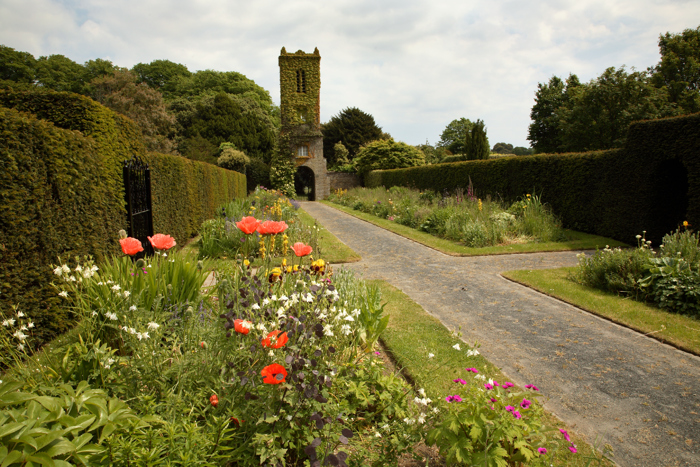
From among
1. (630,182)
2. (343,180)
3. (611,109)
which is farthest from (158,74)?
(630,182)

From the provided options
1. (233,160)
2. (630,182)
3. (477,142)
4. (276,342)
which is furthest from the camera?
(233,160)

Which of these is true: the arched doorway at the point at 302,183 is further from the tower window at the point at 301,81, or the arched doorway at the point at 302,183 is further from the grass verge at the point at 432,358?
the grass verge at the point at 432,358

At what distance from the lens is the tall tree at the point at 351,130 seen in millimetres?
41219

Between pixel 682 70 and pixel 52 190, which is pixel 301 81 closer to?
pixel 682 70

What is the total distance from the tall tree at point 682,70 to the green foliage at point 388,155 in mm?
17660

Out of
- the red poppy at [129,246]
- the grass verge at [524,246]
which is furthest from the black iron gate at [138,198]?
the grass verge at [524,246]

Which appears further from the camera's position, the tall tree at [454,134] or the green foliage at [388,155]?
the tall tree at [454,134]

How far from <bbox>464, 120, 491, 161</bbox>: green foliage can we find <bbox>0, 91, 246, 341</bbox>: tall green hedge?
19978 mm

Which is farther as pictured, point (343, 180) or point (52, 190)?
point (343, 180)

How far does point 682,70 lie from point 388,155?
20855 millimetres

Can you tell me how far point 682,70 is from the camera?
81.5 ft

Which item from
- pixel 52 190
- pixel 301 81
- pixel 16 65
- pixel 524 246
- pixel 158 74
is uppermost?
pixel 158 74

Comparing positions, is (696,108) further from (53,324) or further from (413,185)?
(53,324)

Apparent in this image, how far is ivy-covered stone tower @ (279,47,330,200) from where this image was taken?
28.8 m
